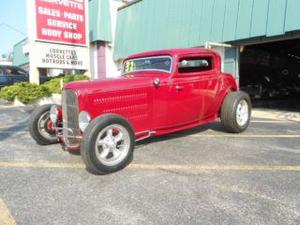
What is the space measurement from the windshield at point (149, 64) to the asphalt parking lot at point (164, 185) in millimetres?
1382

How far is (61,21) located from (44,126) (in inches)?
332

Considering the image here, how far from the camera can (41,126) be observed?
6.03 meters

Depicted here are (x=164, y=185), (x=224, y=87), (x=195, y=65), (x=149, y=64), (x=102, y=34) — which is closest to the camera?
(x=164, y=185)

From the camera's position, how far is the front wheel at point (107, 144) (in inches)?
169

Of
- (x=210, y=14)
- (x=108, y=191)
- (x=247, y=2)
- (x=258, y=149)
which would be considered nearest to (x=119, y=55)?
(x=210, y=14)

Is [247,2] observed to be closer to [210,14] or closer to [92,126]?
[210,14]

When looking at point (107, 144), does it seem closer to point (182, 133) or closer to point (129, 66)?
point (129, 66)

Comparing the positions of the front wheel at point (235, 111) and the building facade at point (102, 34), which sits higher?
the building facade at point (102, 34)

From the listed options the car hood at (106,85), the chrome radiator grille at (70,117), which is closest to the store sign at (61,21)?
the chrome radiator grille at (70,117)

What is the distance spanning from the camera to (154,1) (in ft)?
45.7

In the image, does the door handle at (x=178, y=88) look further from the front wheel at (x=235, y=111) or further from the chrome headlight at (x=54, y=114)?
the chrome headlight at (x=54, y=114)

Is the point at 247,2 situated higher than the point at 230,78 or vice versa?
the point at 247,2

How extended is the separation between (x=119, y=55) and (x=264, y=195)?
45.0ft

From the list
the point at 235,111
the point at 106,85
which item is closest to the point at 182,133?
the point at 235,111
